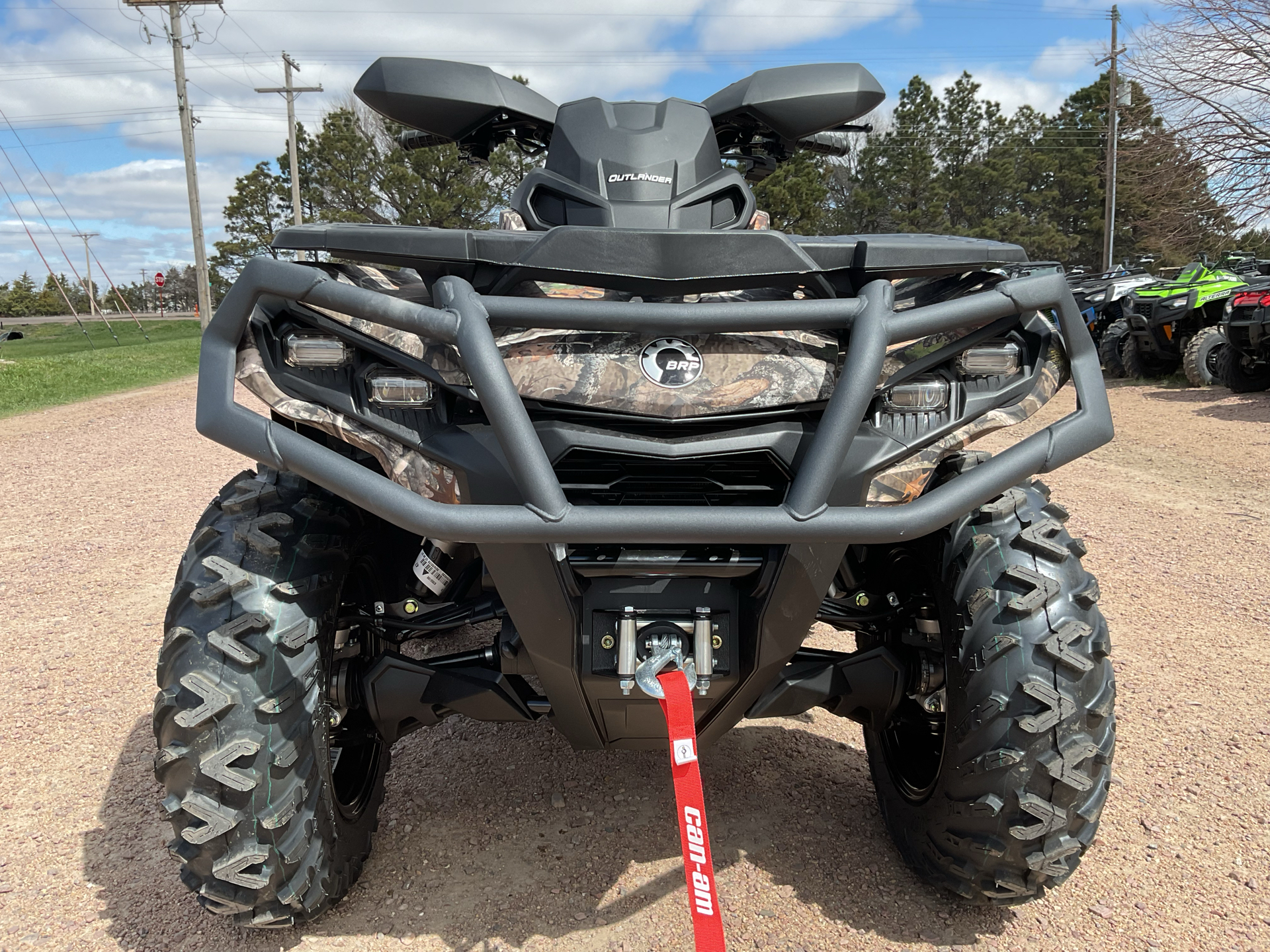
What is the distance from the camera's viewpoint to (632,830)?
2729 millimetres

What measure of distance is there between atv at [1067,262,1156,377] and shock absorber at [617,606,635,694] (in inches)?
601

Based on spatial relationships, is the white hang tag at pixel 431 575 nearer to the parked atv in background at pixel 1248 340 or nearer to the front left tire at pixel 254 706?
the front left tire at pixel 254 706

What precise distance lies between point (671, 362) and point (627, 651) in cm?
60

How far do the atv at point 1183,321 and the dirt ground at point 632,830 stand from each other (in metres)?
9.60

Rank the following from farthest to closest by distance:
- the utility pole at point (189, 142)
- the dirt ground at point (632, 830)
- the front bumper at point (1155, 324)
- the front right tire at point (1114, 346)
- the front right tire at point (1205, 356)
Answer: the utility pole at point (189, 142) → the front right tire at point (1114, 346) → the front bumper at point (1155, 324) → the front right tire at point (1205, 356) → the dirt ground at point (632, 830)

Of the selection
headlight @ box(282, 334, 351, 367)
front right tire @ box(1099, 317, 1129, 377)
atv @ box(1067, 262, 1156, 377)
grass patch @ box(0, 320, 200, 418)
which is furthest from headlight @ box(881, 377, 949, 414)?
atv @ box(1067, 262, 1156, 377)

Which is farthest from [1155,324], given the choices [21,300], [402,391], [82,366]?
[21,300]

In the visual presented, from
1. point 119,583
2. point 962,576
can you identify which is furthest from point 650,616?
point 119,583

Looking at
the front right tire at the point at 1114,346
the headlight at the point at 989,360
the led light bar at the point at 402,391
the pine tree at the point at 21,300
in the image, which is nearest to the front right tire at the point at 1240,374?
the front right tire at the point at 1114,346

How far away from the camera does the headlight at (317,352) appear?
188 centimetres

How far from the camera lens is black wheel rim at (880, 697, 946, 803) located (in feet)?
8.30

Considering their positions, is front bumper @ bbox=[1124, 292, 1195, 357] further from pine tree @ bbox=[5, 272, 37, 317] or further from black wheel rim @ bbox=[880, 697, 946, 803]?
pine tree @ bbox=[5, 272, 37, 317]

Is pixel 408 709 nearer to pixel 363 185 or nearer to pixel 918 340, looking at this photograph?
pixel 918 340

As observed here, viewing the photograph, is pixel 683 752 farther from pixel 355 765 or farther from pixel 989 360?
pixel 355 765
